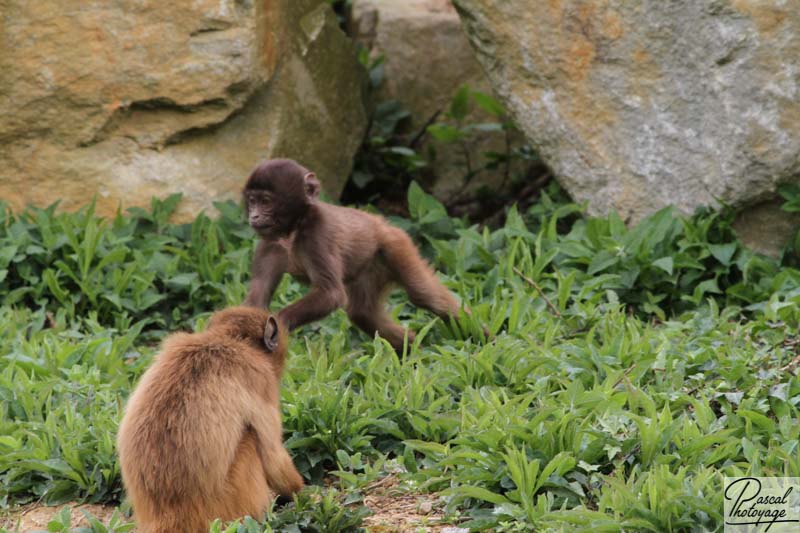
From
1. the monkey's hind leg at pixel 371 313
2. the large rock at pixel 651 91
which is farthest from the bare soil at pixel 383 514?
the large rock at pixel 651 91

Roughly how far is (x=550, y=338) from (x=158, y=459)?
9.23 ft

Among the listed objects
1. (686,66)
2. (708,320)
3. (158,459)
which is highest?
(686,66)

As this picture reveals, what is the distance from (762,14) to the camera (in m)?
7.49

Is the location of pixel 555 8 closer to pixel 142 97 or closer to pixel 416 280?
pixel 416 280

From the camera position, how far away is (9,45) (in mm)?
8242

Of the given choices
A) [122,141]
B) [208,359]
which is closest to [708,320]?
[208,359]

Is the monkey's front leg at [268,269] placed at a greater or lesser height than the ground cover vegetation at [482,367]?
greater

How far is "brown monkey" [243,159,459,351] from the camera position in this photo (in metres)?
6.48

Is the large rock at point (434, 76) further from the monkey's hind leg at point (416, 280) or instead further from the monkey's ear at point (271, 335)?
the monkey's ear at point (271, 335)

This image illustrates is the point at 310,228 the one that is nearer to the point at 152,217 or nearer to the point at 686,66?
the point at 152,217

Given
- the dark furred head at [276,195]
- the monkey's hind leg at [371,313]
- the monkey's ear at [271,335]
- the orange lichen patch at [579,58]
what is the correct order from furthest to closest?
the orange lichen patch at [579,58]
the monkey's hind leg at [371,313]
the dark furred head at [276,195]
the monkey's ear at [271,335]

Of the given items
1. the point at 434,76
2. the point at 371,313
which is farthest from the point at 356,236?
the point at 434,76

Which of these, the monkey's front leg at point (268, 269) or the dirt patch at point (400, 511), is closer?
the dirt patch at point (400, 511)

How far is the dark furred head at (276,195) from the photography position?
6.47 meters
